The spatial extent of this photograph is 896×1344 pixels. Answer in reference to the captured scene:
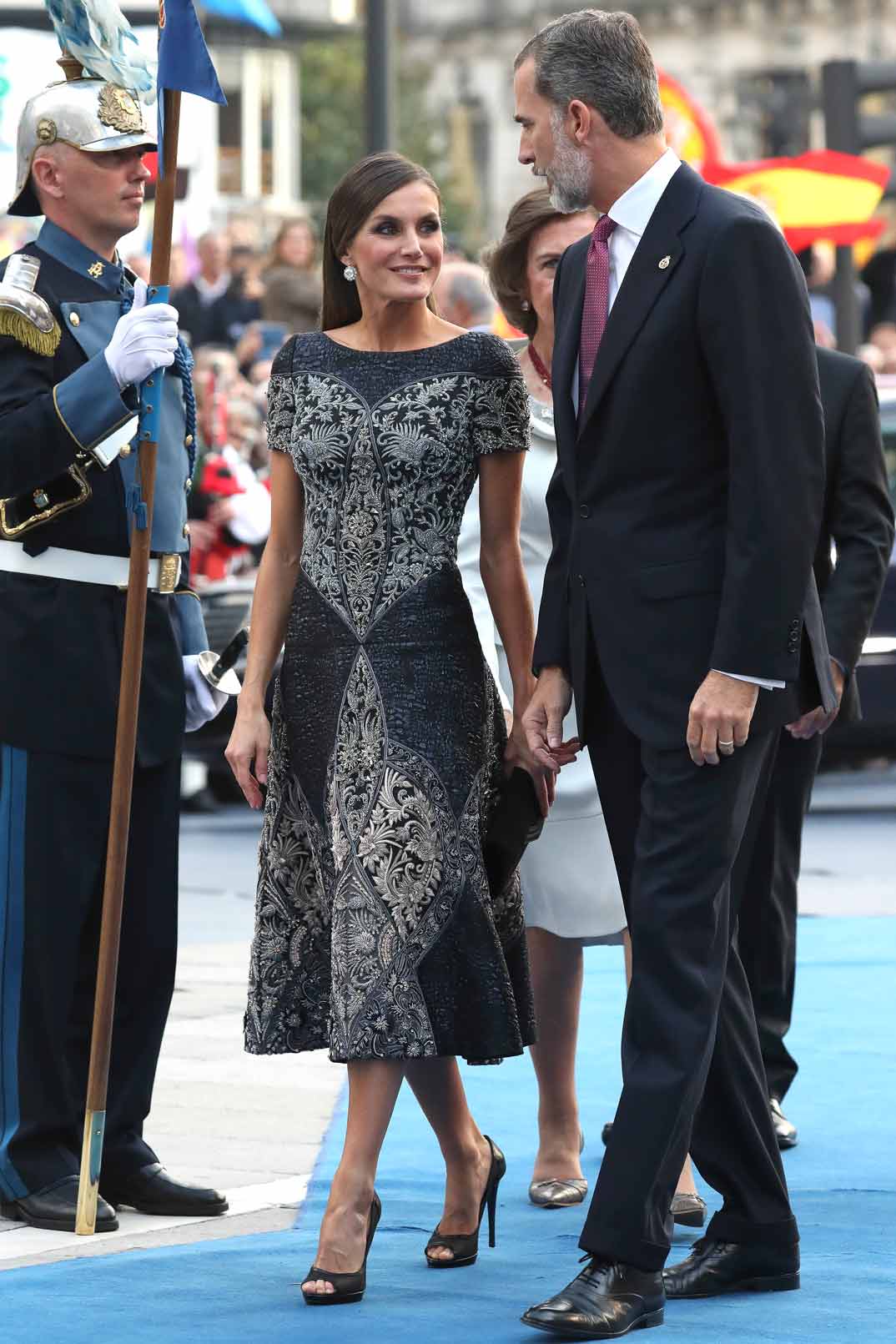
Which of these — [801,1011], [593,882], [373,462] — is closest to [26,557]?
[373,462]

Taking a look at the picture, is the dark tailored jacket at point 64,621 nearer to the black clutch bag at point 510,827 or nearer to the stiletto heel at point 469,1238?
the black clutch bag at point 510,827

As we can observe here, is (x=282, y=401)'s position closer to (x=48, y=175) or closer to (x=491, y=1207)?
(x=48, y=175)

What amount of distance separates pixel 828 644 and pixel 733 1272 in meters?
1.58

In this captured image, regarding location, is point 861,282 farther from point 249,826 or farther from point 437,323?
point 437,323

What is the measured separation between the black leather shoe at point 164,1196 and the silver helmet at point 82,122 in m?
1.93

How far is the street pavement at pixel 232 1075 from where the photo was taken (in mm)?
5316

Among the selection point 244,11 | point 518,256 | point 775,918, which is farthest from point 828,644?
point 244,11

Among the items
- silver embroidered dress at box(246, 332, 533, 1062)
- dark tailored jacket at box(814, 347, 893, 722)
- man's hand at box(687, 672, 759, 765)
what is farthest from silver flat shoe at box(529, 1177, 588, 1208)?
man's hand at box(687, 672, 759, 765)

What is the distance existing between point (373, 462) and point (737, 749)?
0.88 metres

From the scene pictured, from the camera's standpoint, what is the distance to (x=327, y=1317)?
457 cm

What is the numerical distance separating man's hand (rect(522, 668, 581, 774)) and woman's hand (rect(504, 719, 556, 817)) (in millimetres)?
98

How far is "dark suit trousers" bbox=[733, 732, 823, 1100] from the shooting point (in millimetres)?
6020

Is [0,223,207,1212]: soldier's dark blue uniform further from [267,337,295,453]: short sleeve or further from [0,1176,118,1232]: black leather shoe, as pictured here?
[267,337,295,453]: short sleeve

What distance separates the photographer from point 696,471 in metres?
4.43
